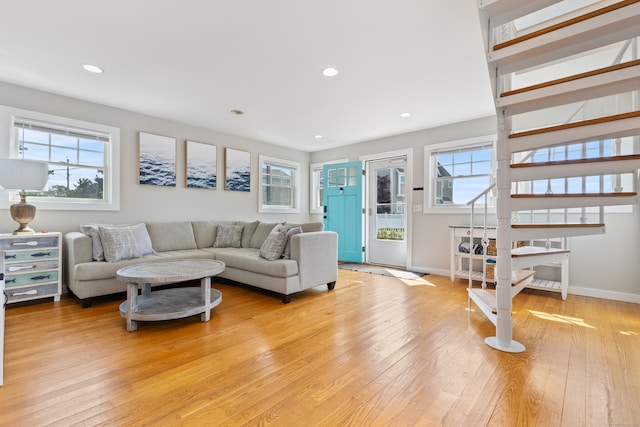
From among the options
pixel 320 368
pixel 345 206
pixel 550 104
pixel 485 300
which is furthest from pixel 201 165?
pixel 550 104

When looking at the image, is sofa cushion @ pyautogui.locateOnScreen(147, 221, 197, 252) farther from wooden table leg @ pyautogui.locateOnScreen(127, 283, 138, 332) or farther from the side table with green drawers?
wooden table leg @ pyautogui.locateOnScreen(127, 283, 138, 332)

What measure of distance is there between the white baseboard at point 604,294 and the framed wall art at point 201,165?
5.17 meters

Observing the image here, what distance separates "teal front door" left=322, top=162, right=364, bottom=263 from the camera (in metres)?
5.51

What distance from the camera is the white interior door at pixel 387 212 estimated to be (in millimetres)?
5273

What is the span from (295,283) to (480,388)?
1979 millimetres

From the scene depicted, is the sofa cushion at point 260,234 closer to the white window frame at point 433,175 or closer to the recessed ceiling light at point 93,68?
the white window frame at point 433,175

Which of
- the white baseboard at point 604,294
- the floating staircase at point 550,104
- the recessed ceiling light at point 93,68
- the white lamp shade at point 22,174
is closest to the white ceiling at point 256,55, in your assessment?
the recessed ceiling light at point 93,68

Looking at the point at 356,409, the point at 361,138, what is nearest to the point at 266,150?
the point at 361,138

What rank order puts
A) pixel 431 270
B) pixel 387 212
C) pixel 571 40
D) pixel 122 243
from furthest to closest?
pixel 387 212, pixel 431 270, pixel 122 243, pixel 571 40

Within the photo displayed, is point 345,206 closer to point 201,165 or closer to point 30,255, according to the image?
point 201,165

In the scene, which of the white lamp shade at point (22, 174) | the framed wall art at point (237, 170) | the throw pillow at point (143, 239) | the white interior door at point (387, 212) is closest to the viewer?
the white lamp shade at point (22, 174)

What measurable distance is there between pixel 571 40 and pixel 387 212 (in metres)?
3.94

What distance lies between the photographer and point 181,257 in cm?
350

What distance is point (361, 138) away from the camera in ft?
17.6
